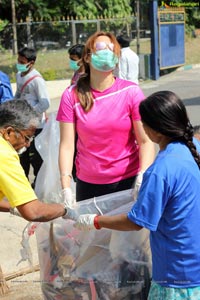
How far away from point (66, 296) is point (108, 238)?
0.36 m

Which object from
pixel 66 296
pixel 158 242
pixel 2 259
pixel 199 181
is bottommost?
pixel 2 259

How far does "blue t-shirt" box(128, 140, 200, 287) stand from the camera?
2053 millimetres

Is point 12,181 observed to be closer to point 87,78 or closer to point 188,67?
point 87,78

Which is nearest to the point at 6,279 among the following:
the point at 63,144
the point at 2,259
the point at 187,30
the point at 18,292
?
the point at 18,292

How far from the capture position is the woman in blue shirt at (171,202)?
2.06 m

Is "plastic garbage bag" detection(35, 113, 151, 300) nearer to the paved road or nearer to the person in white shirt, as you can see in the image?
the person in white shirt

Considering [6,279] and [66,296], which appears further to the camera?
[6,279]

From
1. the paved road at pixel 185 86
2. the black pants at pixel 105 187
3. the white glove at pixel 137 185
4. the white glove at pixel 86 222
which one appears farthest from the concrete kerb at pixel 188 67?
the white glove at pixel 86 222

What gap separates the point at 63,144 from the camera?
3234 millimetres

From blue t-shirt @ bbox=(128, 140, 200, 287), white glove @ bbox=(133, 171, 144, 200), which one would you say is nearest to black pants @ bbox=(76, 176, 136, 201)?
white glove @ bbox=(133, 171, 144, 200)

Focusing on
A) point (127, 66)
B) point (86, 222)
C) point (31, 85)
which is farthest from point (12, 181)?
point (127, 66)

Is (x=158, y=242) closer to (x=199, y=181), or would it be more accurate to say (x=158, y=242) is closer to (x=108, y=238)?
(x=199, y=181)

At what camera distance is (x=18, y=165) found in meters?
2.42

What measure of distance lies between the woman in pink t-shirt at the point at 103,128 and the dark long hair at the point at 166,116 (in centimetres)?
91
